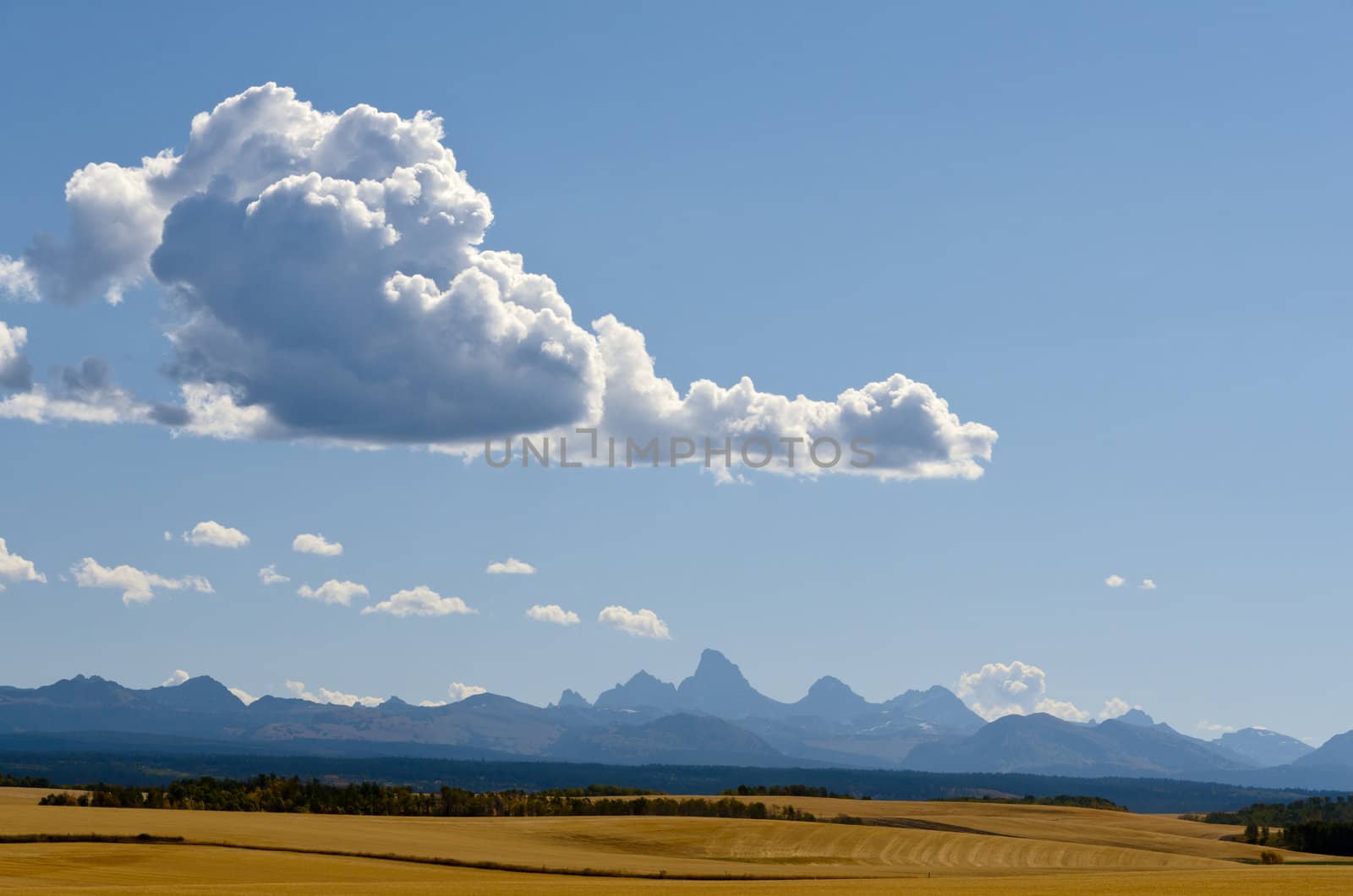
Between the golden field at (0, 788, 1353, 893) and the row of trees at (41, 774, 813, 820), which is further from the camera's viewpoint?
the row of trees at (41, 774, 813, 820)

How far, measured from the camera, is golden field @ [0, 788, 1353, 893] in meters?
80.1

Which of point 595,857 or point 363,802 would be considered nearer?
point 595,857

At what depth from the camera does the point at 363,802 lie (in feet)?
526

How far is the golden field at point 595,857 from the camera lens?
263 feet

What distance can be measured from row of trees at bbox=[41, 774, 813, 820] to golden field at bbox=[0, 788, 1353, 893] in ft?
39.2

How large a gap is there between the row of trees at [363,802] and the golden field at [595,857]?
12.0 meters

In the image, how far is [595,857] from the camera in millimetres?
113250

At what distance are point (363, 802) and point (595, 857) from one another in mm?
55331

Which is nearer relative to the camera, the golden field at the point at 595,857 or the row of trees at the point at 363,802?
the golden field at the point at 595,857

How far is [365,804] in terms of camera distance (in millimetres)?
159500

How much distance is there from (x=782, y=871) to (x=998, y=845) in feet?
111

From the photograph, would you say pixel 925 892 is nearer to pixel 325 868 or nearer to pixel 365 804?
pixel 325 868

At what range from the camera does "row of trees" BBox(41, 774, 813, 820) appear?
154 meters

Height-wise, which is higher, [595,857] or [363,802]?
[363,802]
